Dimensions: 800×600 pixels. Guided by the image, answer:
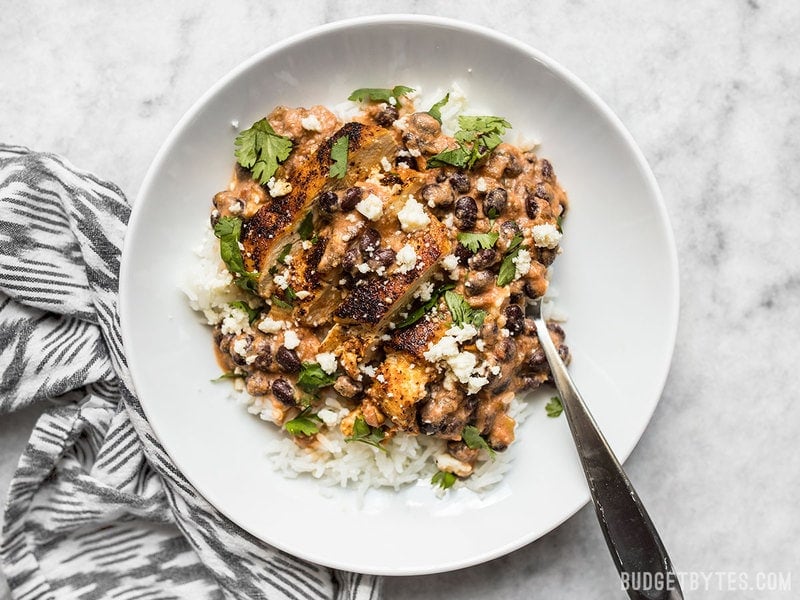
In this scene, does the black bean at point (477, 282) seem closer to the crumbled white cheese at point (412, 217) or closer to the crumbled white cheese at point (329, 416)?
the crumbled white cheese at point (412, 217)

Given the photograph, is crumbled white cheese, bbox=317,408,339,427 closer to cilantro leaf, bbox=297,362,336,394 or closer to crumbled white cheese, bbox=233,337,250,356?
cilantro leaf, bbox=297,362,336,394

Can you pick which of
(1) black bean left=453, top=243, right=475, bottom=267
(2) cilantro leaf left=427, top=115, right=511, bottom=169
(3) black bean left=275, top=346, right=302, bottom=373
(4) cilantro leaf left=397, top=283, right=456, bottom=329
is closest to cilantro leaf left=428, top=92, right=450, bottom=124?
(2) cilantro leaf left=427, top=115, right=511, bottom=169

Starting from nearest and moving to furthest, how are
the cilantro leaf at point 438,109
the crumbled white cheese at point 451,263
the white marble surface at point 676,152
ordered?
1. the crumbled white cheese at point 451,263
2. the cilantro leaf at point 438,109
3. the white marble surface at point 676,152

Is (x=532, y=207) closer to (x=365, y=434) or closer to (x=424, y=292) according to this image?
(x=424, y=292)

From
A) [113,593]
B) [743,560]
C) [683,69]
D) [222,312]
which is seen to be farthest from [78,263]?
[743,560]

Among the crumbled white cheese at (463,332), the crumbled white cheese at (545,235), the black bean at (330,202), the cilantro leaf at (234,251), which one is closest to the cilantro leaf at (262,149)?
the cilantro leaf at (234,251)

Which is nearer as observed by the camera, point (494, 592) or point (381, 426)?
point (381, 426)

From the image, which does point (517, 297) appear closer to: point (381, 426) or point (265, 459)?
point (381, 426)
